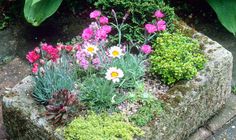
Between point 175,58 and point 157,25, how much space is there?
1.07 feet

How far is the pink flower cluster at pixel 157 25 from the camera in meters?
4.56

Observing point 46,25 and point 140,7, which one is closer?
point 140,7

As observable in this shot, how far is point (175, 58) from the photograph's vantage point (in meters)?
4.47

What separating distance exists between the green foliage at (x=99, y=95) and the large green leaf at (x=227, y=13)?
1.48 metres

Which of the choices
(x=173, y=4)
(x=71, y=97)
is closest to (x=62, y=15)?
(x=173, y=4)

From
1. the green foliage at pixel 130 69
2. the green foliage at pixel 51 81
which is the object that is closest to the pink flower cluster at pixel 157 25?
the green foliage at pixel 130 69

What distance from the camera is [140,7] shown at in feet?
15.7

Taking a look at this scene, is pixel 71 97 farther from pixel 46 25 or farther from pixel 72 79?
pixel 46 25

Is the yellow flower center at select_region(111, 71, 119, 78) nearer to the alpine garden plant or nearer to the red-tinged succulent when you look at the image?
the alpine garden plant

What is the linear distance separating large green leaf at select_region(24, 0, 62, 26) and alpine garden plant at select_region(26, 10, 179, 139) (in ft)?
2.47

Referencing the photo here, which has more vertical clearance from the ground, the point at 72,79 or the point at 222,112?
the point at 72,79

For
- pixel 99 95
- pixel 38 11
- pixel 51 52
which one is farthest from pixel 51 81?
pixel 38 11

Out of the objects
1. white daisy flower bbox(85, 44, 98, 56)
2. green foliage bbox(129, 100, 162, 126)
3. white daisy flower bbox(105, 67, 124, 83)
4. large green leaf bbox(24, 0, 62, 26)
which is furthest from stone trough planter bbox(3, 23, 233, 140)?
large green leaf bbox(24, 0, 62, 26)

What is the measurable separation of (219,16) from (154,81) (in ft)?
3.98
